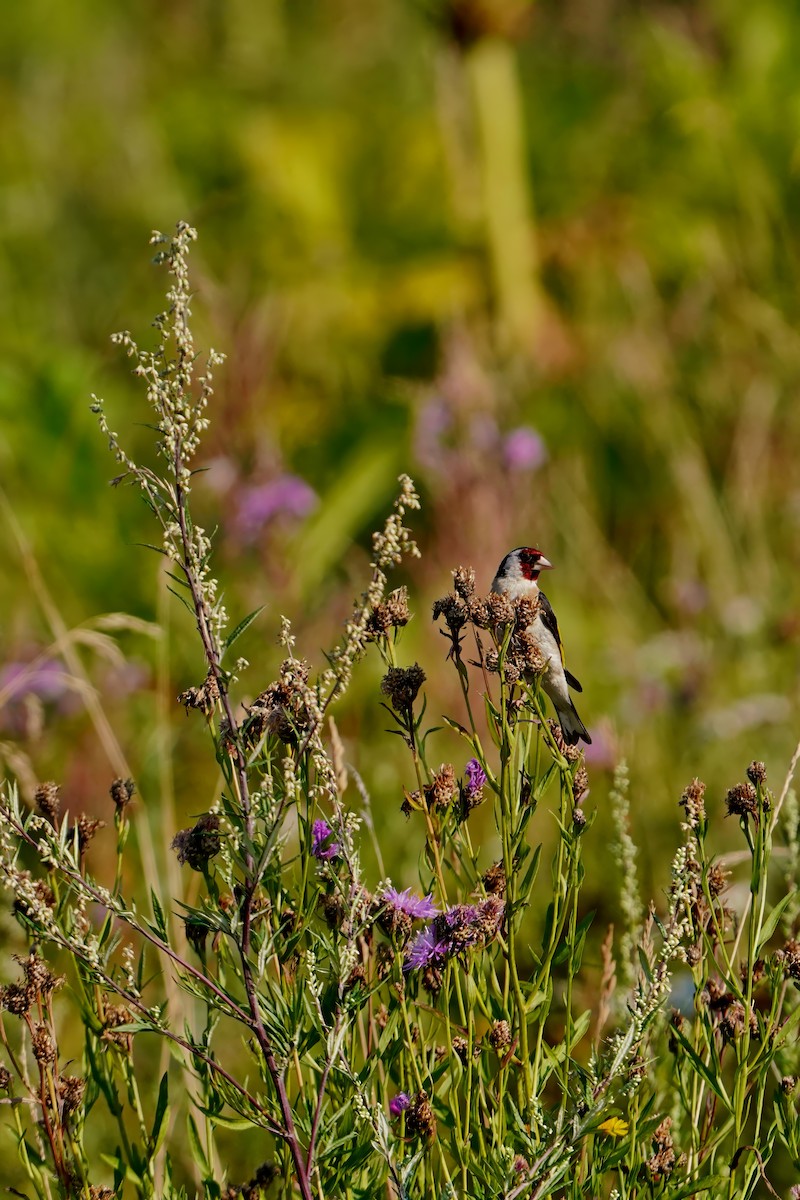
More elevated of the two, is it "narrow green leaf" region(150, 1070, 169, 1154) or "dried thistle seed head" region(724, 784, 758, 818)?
"dried thistle seed head" region(724, 784, 758, 818)

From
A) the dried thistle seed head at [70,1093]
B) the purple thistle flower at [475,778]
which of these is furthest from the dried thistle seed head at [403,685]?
the dried thistle seed head at [70,1093]

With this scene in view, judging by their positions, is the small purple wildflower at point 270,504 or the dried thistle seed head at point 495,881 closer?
the dried thistle seed head at point 495,881

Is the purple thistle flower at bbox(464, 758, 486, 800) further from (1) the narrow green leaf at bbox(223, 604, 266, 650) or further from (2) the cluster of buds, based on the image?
(2) the cluster of buds

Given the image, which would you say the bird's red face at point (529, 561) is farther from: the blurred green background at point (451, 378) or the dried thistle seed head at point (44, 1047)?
the dried thistle seed head at point (44, 1047)

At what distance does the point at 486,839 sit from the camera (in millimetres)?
2863

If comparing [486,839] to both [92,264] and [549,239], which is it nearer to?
[549,239]

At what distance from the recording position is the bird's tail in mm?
1479

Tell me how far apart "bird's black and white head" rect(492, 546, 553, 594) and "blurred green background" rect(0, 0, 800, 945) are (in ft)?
0.63

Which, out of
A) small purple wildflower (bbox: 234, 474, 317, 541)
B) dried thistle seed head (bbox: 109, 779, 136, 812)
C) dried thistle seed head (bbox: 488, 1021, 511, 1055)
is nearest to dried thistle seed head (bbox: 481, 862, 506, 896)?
dried thistle seed head (bbox: 488, 1021, 511, 1055)

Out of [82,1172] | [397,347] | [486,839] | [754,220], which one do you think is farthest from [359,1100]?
[397,347]

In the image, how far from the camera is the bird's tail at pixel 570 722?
1479mm

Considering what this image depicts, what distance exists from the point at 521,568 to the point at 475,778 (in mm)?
434

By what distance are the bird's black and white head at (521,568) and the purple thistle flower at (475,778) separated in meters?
0.33

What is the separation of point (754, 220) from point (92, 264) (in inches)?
102
